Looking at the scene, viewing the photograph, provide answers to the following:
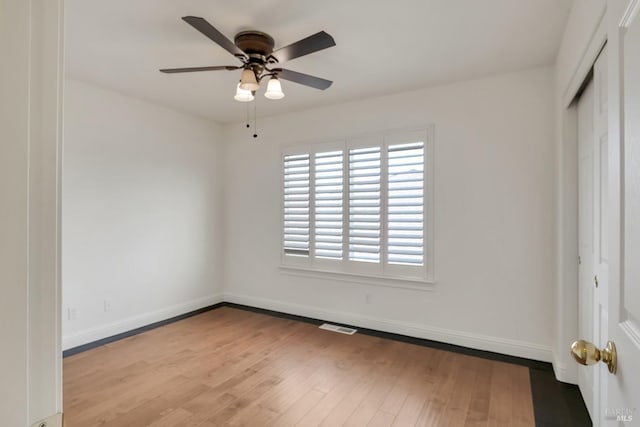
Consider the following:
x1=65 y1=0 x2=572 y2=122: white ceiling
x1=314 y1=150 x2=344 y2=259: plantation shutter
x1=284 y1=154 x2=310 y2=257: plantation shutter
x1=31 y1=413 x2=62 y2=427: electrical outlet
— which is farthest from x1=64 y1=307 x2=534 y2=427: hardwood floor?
x1=65 y1=0 x2=572 y2=122: white ceiling

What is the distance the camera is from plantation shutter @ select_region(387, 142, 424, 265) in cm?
357

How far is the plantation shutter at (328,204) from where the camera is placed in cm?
407

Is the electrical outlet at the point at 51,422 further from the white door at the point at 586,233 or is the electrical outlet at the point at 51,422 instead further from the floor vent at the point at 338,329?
the floor vent at the point at 338,329

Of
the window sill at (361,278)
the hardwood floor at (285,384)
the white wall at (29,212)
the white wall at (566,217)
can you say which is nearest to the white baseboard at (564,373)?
the white wall at (566,217)

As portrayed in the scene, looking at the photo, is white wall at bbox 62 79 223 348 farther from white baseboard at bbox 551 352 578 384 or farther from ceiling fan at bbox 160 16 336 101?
white baseboard at bbox 551 352 578 384

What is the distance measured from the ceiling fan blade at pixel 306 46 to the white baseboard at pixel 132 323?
3.33 meters

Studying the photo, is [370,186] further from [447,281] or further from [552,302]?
[552,302]

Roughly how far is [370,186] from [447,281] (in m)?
1.31

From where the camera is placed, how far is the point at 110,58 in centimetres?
289

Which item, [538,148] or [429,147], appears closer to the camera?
[538,148]

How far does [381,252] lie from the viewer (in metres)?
3.79

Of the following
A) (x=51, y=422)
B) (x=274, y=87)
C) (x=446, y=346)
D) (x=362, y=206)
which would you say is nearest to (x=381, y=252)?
(x=362, y=206)

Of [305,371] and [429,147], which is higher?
[429,147]

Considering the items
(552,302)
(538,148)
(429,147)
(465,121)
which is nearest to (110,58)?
(429,147)
